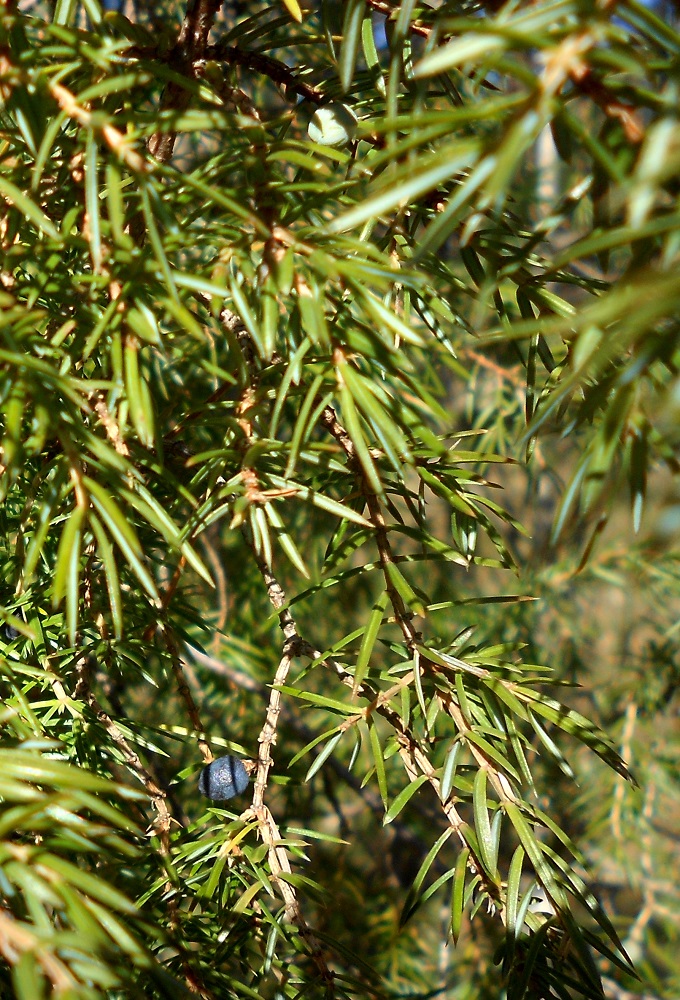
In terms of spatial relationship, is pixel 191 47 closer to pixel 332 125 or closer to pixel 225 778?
pixel 332 125

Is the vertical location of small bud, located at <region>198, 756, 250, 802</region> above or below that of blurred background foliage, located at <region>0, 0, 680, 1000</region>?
below

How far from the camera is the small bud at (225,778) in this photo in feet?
1.15

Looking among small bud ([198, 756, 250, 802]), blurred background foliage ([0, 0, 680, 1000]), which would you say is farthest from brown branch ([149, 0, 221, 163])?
small bud ([198, 756, 250, 802])

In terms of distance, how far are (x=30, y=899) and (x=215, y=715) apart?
0.78 metres

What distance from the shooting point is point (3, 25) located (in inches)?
9.5

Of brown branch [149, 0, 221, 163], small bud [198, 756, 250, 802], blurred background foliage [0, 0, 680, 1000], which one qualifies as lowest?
small bud [198, 756, 250, 802]

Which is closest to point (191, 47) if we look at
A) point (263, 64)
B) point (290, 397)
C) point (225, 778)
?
point (263, 64)

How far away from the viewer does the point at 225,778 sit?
351mm

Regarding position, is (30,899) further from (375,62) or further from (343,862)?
(343,862)

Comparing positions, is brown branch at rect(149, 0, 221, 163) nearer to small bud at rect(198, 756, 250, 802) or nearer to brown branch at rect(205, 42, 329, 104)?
brown branch at rect(205, 42, 329, 104)

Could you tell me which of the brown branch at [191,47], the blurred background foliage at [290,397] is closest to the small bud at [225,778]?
the blurred background foliage at [290,397]

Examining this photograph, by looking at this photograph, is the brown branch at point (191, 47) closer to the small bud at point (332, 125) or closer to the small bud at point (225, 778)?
the small bud at point (332, 125)

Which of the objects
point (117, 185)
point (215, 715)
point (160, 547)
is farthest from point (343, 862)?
point (117, 185)

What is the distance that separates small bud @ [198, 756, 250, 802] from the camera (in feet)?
1.15
